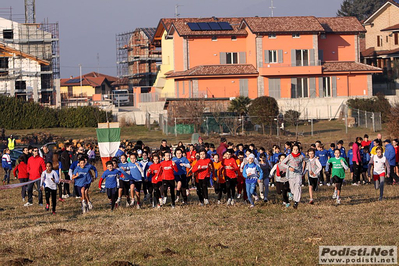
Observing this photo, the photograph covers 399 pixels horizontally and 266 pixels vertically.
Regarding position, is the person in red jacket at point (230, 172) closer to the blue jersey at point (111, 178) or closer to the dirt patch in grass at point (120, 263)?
the blue jersey at point (111, 178)

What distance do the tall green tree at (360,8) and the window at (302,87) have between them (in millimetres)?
59275

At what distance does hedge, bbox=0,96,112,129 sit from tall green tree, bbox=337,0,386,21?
229ft

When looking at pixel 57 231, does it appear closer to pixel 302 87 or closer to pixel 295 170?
pixel 295 170

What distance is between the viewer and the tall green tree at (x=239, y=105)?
5753cm

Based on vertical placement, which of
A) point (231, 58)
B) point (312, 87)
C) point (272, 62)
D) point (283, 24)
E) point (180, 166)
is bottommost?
point (180, 166)

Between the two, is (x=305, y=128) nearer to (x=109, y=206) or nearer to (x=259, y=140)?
(x=259, y=140)

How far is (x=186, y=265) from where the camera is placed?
11742 millimetres

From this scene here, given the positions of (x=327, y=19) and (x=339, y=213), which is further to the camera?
(x=327, y=19)

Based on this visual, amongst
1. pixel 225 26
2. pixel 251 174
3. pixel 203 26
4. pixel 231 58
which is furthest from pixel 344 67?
pixel 251 174

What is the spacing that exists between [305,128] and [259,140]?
11.7 meters

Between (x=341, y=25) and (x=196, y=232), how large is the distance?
57.4 meters

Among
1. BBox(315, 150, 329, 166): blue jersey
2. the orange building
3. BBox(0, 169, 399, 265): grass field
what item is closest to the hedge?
the orange building

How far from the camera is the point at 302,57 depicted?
6456 centimetres

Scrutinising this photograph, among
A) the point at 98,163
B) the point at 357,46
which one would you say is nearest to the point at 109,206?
the point at 98,163
